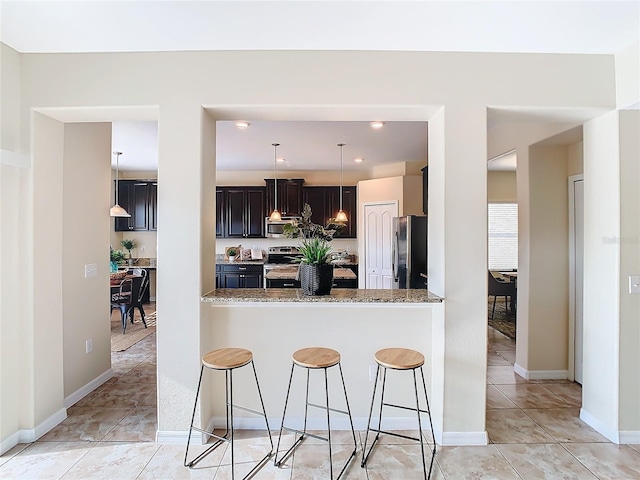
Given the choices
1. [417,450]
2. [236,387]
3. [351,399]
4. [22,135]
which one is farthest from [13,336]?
[417,450]

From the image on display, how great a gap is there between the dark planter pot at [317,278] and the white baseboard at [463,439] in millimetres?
1262

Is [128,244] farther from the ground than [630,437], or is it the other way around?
[128,244]

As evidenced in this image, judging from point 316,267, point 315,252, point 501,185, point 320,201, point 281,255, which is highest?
point 501,185

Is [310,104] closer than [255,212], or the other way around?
[310,104]

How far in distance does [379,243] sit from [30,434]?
16.4 feet

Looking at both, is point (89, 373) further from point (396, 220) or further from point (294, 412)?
point (396, 220)

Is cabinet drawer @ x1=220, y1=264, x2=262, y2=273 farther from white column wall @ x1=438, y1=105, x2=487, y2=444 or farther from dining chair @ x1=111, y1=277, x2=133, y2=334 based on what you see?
white column wall @ x1=438, y1=105, x2=487, y2=444

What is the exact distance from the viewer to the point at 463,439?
2.35m

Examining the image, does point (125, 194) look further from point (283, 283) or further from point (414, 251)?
point (414, 251)

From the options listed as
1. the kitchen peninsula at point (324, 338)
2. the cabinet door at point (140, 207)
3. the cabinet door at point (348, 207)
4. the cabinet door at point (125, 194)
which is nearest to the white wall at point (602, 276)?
the kitchen peninsula at point (324, 338)

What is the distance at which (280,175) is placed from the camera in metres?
7.04

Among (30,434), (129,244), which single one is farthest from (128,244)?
(30,434)

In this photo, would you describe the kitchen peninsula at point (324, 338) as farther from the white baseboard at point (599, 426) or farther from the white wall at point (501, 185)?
the white wall at point (501, 185)

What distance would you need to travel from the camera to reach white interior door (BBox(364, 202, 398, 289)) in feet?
19.5
